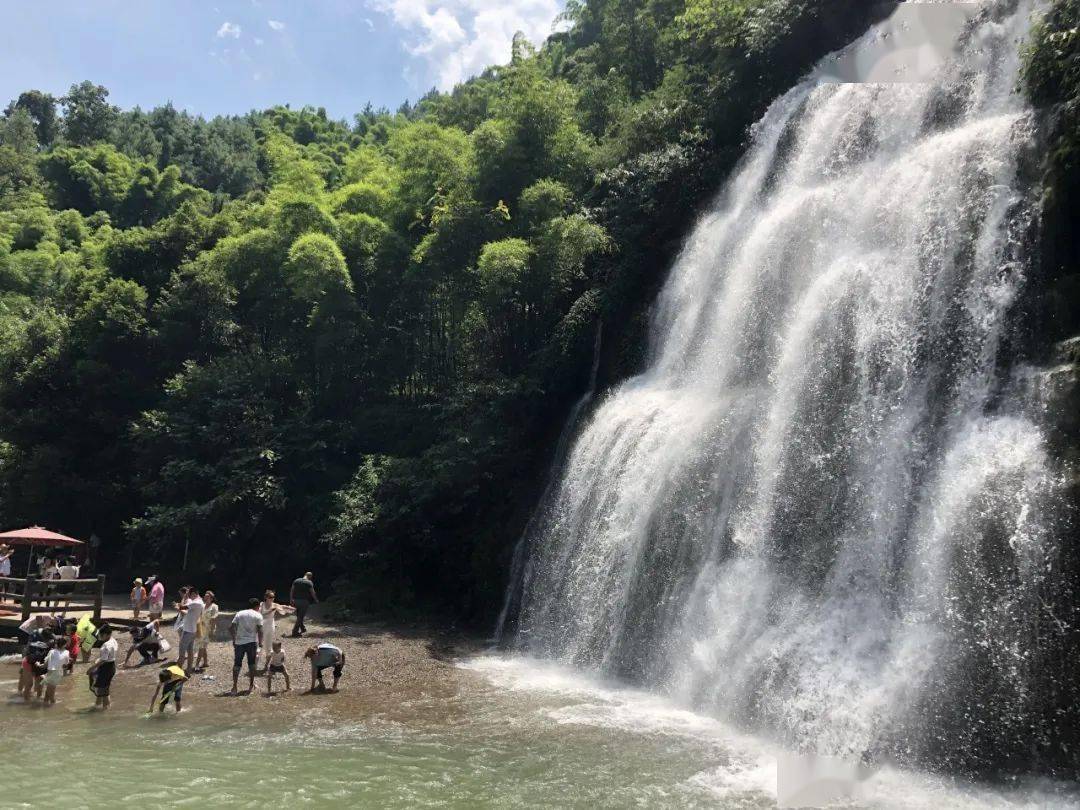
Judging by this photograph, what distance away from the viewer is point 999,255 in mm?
13203

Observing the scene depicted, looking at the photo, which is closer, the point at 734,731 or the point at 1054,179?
the point at 734,731

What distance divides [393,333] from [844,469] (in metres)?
21.0

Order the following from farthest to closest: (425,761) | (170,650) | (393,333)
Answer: (393,333), (170,650), (425,761)

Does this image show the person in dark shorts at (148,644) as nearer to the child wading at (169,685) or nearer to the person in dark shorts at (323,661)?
the child wading at (169,685)

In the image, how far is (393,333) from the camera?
3067 centimetres

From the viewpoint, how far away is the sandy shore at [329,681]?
13195 mm

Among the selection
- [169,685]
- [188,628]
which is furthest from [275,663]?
[188,628]

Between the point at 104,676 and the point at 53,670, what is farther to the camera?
the point at 53,670

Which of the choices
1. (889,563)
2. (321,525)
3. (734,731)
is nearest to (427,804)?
(734,731)

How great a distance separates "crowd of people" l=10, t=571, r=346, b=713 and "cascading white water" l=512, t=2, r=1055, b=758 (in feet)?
18.4

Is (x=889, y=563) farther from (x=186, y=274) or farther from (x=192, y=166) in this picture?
(x=192, y=166)

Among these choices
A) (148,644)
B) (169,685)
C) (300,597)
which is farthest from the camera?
(300,597)

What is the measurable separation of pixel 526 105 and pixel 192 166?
79.8m

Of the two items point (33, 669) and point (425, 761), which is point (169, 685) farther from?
point (425, 761)
